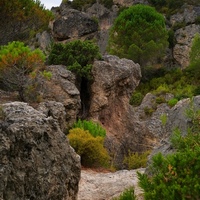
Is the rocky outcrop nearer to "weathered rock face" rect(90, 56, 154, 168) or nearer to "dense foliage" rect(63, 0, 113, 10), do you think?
"weathered rock face" rect(90, 56, 154, 168)

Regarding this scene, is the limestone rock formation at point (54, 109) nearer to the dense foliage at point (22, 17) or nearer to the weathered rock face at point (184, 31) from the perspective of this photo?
the dense foliage at point (22, 17)

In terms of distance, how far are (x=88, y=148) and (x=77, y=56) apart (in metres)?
5.88

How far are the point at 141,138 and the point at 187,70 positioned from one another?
61.9ft

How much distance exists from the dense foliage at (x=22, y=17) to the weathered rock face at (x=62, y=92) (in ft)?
9.11

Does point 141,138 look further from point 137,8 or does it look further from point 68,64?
point 137,8

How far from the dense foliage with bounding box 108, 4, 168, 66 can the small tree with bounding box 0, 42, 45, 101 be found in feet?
62.9

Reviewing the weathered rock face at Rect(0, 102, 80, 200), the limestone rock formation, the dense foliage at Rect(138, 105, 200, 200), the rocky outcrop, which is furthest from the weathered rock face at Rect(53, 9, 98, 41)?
the dense foliage at Rect(138, 105, 200, 200)

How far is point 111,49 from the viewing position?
34.5 metres

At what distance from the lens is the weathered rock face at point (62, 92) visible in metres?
14.9

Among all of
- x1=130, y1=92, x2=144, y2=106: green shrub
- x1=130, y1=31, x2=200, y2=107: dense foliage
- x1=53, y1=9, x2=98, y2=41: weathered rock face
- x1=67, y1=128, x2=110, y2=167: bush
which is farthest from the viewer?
x1=53, y1=9, x2=98, y2=41: weathered rock face

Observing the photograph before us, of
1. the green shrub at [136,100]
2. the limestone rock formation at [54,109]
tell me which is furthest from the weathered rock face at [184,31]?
the limestone rock formation at [54,109]

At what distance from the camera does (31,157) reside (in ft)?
20.5

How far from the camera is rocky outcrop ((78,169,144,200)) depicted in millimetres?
8773

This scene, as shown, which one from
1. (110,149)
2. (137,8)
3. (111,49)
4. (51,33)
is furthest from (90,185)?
(51,33)
